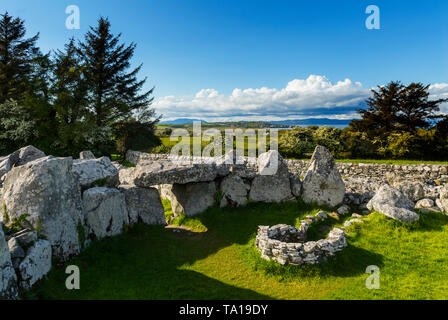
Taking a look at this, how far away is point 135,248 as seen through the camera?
7.57m

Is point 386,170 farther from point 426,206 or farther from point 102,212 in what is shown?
point 102,212

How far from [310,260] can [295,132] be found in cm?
1961

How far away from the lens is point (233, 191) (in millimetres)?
10477

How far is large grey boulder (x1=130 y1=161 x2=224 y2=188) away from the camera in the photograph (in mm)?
9219

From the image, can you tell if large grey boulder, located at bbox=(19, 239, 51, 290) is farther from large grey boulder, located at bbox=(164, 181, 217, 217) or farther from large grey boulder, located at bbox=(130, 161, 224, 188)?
large grey boulder, located at bbox=(164, 181, 217, 217)

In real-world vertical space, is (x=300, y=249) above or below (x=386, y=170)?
below

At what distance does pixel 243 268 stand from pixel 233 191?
13.7 feet

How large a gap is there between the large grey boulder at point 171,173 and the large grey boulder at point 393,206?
20.3 ft

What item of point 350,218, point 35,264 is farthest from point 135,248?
point 350,218

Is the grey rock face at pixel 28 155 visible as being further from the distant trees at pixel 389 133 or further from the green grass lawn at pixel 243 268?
the distant trees at pixel 389 133

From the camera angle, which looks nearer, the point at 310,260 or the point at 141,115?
the point at 310,260

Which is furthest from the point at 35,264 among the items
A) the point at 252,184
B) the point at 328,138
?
the point at 328,138

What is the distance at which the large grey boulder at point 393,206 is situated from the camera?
836 cm

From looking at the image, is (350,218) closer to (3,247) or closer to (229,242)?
(229,242)
